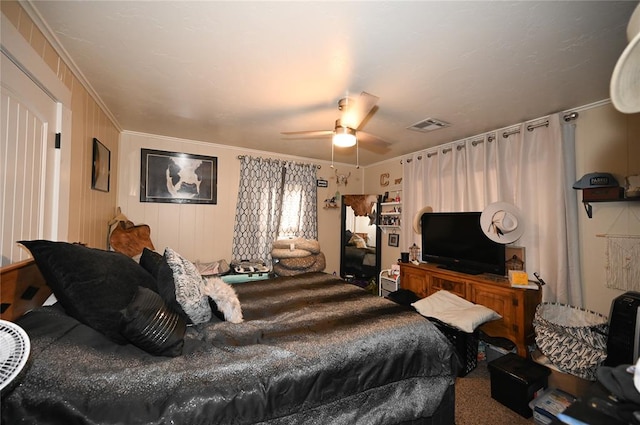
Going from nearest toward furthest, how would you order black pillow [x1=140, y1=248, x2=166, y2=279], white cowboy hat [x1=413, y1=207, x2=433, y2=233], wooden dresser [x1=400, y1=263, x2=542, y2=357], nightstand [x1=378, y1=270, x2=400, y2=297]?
1. black pillow [x1=140, y1=248, x2=166, y2=279]
2. wooden dresser [x1=400, y1=263, x2=542, y2=357]
3. white cowboy hat [x1=413, y1=207, x2=433, y2=233]
4. nightstand [x1=378, y1=270, x2=400, y2=297]

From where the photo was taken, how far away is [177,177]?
11.6 ft

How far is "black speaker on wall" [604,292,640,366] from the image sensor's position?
65.1 inches

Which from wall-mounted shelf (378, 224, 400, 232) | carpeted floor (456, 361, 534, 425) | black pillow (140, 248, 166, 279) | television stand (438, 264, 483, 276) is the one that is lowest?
carpeted floor (456, 361, 534, 425)

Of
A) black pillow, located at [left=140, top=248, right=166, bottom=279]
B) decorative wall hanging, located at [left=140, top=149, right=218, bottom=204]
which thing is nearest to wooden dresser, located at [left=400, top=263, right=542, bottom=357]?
black pillow, located at [left=140, top=248, right=166, bottom=279]

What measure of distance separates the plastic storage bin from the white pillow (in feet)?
1.11

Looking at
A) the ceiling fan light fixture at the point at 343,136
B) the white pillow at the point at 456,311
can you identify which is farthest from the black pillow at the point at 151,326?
the white pillow at the point at 456,311

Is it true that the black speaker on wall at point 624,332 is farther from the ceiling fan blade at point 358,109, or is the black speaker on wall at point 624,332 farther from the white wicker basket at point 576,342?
the ceiling fan blade at point 358,109

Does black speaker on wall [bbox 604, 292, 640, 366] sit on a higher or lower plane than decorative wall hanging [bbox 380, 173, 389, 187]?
lower

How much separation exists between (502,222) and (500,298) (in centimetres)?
78

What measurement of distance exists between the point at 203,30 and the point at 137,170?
2.59m

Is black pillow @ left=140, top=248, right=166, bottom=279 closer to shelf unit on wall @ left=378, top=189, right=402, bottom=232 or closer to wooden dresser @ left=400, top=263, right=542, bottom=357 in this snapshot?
wooden dresser @ left=400, top=263, right=542, bottom=357

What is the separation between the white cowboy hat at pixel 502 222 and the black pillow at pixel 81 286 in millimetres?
3236

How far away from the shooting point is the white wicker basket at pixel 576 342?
6.23ft

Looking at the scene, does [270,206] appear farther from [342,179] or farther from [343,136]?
[343,136]
